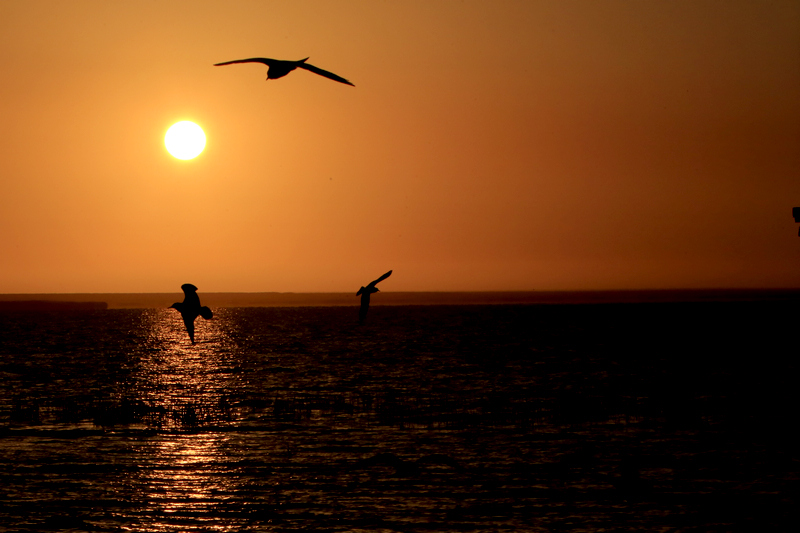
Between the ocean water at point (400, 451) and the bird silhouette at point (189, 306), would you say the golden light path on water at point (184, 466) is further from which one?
the bird silhouette at point (189, 306)

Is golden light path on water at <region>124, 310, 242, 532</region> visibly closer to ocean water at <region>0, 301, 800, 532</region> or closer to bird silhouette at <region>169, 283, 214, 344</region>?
ocean water at <region>0, 301, 800, 532</region>

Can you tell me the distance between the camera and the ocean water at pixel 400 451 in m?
28.0

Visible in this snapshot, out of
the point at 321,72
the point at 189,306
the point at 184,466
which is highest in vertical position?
the point at 321,72

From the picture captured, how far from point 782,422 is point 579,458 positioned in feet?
56.9

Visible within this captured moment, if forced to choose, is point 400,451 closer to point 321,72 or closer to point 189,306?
point 189,306

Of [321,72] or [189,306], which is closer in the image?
[321,72]

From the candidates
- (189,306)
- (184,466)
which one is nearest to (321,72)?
(189,306)

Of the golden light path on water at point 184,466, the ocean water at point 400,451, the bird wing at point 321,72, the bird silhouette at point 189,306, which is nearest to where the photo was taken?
the bird wing at point 321,72

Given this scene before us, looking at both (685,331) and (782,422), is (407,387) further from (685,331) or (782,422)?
(685,331)

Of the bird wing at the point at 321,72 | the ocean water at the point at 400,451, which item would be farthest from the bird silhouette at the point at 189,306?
the ocean water at the point at 400,451

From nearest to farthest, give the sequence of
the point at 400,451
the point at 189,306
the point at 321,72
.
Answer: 1. the point at 321,72
2. the point at 189,306
3. the point at 400,451

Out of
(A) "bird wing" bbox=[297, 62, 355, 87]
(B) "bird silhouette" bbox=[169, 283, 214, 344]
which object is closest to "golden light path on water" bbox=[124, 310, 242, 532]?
(B) "bird silhouette" bbox=[169, 283, 214, 344]

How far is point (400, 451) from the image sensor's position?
37.2m

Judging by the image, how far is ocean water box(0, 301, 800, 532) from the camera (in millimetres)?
27953
